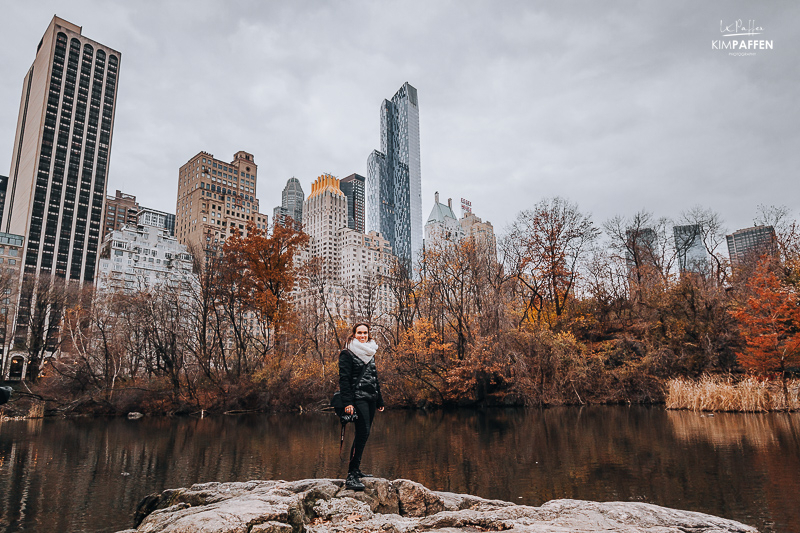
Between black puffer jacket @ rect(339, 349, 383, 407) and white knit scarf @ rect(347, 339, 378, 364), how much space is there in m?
0.05

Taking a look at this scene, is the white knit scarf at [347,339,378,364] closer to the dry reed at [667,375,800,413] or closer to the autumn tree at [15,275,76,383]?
the dry reed at [667,375,800,413]

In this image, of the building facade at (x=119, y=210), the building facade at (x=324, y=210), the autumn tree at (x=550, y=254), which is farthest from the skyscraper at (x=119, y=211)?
the autumn tree at (x=550, y=254)

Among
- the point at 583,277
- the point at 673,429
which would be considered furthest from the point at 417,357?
the point at 673,429

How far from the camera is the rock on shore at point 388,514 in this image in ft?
14.1

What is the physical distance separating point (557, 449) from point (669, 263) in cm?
2725

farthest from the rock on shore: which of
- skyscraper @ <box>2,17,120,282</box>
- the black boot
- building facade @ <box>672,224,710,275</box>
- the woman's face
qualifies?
skyscraper @ <box>2,17,120,282</box>

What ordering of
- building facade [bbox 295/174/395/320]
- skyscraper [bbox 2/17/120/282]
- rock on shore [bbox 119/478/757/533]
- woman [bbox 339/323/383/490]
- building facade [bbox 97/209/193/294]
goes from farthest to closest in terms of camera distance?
skyscraper [bbox 2/17/120/282], building facade [bbox 97/209/193/294], building facade [bbox 295/174/395/320], woman [bbox 339/323/383/490], rock on shore [bbox 119/478/757/533]

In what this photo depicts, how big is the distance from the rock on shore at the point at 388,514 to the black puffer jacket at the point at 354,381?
39.4 inches

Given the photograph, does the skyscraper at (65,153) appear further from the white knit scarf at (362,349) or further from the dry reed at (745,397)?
the white knit scarf at (362,349)

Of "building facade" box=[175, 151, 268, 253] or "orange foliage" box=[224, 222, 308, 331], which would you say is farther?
"building facade" box=[175, 151, 268, 253]

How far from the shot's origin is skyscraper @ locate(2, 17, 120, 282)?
9981 centimetres

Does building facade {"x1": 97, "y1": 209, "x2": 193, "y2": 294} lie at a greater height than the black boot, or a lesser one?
greater

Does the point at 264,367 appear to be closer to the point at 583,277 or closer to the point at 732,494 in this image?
the point at 583,277

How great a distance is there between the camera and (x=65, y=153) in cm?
10406
